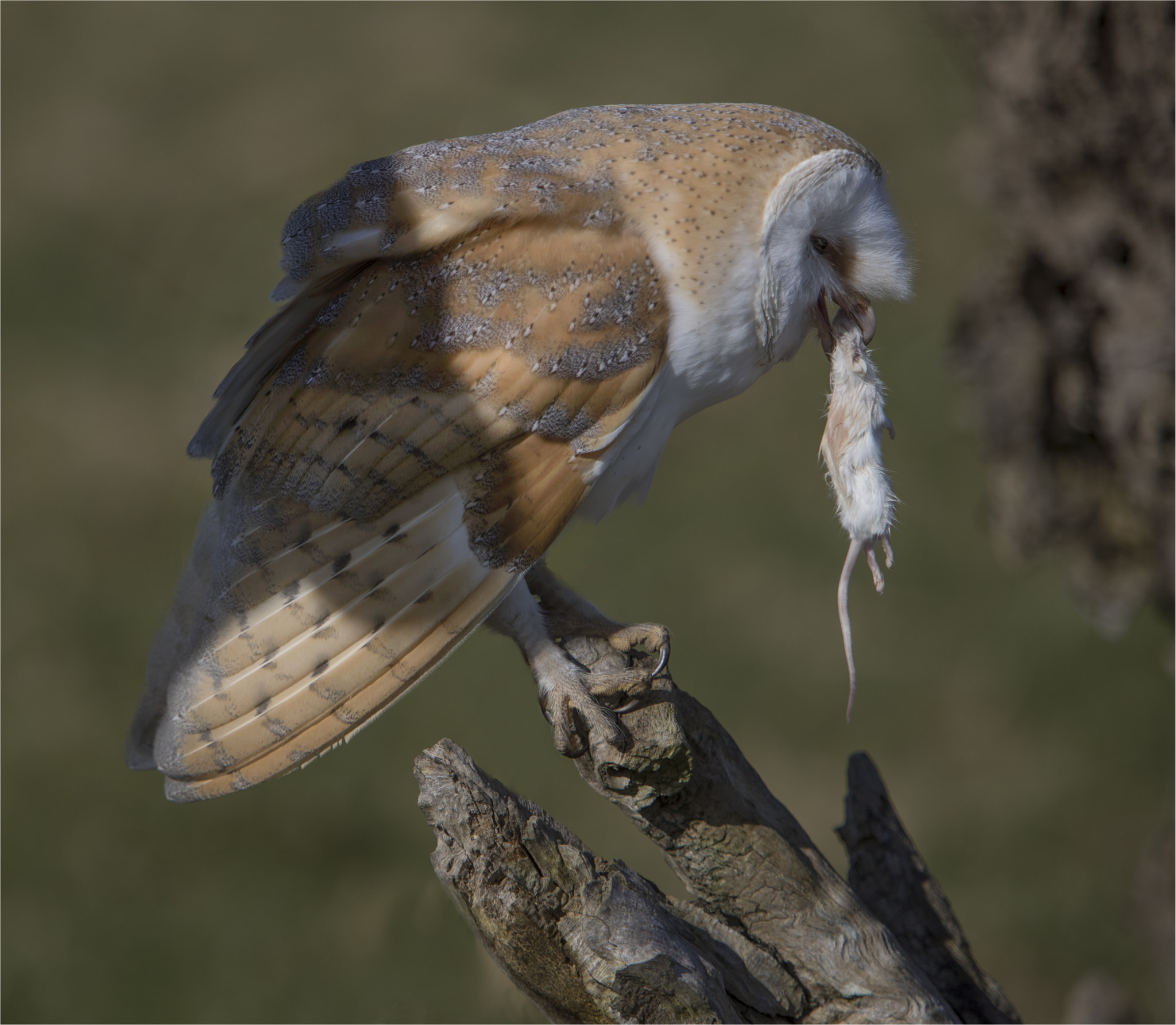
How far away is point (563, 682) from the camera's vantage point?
161 cm

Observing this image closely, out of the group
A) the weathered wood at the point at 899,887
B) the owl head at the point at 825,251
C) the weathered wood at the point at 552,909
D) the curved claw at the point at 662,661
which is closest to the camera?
the weathered wood at the point at 552,909

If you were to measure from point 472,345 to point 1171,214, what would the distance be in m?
2.76

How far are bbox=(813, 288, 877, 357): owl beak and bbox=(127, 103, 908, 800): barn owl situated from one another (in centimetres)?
9

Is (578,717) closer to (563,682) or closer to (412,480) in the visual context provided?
(563,682)

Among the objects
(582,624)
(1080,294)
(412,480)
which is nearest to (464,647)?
(582,624)

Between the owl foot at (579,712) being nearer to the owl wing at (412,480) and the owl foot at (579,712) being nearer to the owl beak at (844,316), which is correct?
the owl wing at (412,480)

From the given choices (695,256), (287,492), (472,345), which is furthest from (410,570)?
(695,256)

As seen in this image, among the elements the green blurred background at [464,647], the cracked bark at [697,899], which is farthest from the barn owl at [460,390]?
the green blurred background at [464,647]

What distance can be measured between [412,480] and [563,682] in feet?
1.52

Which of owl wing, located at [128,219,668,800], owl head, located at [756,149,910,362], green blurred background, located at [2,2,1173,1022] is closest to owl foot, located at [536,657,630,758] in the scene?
owl wing, located at [128,219,668,800]

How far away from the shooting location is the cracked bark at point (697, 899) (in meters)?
1.31

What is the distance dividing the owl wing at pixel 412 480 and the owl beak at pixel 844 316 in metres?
0.39

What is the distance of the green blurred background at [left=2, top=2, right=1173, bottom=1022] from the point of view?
344cm

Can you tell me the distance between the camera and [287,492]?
57.9 inches
